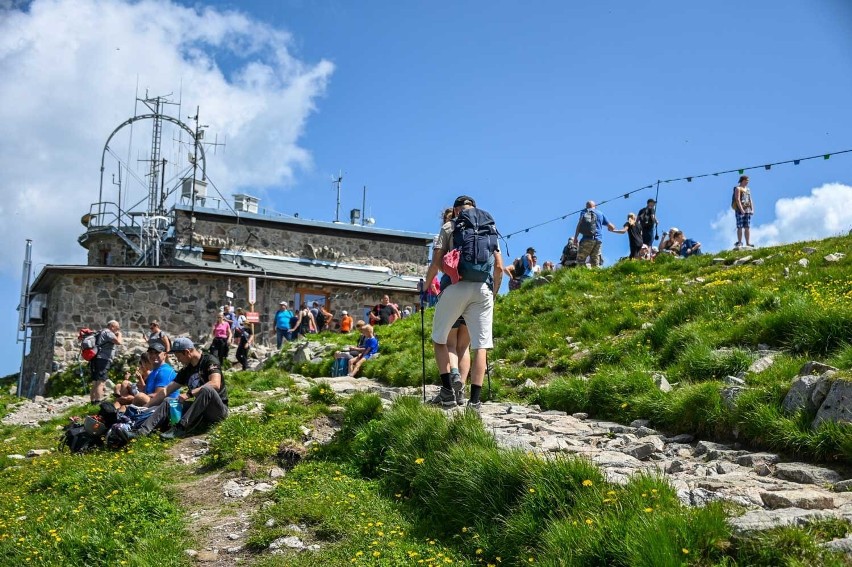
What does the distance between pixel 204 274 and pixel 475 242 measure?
20.4 m

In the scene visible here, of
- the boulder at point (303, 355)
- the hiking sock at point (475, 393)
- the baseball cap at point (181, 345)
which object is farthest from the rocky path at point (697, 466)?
the boulder at point (303, 355)

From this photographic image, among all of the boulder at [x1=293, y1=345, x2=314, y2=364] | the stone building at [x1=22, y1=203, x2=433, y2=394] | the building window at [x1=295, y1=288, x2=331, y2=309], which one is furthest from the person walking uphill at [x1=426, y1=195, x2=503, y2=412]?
the building window at [x1=295, y1=288, x2=331, y2=309]

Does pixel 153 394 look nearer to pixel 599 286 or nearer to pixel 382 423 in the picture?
pixel 382 423

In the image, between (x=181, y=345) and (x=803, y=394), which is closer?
(x=803, y=394)

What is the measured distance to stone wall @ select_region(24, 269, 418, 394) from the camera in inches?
1025

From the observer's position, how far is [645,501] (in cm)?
474

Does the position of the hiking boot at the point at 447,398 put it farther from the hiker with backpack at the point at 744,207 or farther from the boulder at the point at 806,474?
the hiker with backpack at the point at 744,207

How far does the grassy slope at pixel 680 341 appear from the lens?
702 cm

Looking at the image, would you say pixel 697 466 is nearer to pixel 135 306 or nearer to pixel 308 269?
pixel 135 306

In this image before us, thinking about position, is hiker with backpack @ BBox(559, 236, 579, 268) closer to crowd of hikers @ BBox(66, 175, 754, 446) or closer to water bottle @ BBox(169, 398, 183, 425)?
crowd of hikers @ BBox(66, 175, 754, 446)

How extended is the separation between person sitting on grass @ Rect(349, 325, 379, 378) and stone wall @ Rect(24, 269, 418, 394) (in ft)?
40.0

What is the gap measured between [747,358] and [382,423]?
3863 millimetres

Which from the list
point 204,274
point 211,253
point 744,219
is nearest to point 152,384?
point 744,219

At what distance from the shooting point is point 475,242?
834cm
